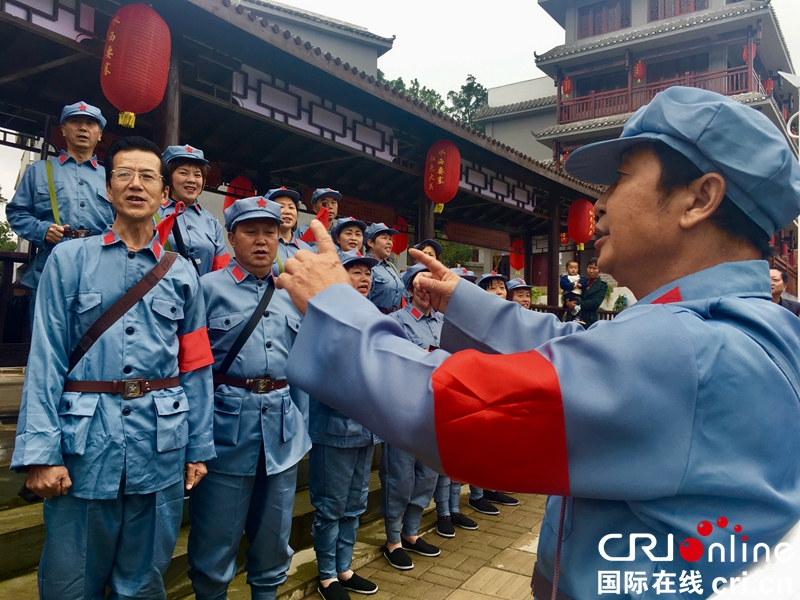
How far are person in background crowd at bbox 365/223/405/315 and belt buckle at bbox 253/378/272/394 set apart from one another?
276 cm

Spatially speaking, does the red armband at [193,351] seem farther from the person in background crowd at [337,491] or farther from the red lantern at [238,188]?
the red lantern at [238,188]

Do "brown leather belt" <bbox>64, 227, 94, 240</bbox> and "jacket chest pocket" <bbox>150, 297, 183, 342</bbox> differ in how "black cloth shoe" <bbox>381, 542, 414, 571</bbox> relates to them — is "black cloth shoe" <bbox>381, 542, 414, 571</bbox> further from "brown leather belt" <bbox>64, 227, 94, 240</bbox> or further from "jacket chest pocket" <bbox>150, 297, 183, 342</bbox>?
"brown leather belt" <bbox>64, 227, 94, 240</bbox>

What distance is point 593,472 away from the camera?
86 centimetres

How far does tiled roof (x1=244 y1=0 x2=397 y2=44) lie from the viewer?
18.4 m

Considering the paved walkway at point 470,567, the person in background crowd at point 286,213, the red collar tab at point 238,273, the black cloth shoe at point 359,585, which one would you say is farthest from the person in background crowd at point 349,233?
the black cloth shoe at point 359,585

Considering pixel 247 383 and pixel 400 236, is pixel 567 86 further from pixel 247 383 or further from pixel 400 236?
pixel 247 383

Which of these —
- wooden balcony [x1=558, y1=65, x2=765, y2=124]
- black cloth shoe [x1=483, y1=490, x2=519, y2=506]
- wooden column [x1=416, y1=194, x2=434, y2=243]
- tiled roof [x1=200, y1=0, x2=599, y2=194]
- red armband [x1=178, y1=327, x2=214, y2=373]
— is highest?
wooden balcony [x1=558, y1=65, x2=765, y2=124]

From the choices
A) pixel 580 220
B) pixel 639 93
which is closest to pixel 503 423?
pixel 580 220

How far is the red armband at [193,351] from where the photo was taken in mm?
2840

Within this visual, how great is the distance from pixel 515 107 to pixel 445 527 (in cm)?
2454

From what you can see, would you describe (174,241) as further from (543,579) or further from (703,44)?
(703,44)

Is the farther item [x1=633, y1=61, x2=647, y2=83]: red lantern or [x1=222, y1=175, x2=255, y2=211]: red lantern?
[x1=633, y1=61, x2=647, y2=83]: red lantern

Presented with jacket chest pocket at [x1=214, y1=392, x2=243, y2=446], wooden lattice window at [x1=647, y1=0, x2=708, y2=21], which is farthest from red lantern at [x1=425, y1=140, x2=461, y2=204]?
wooden lattice window at [x1=647, y1=0, x2=708, y2=21]

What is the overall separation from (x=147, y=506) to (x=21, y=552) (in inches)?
49.0
